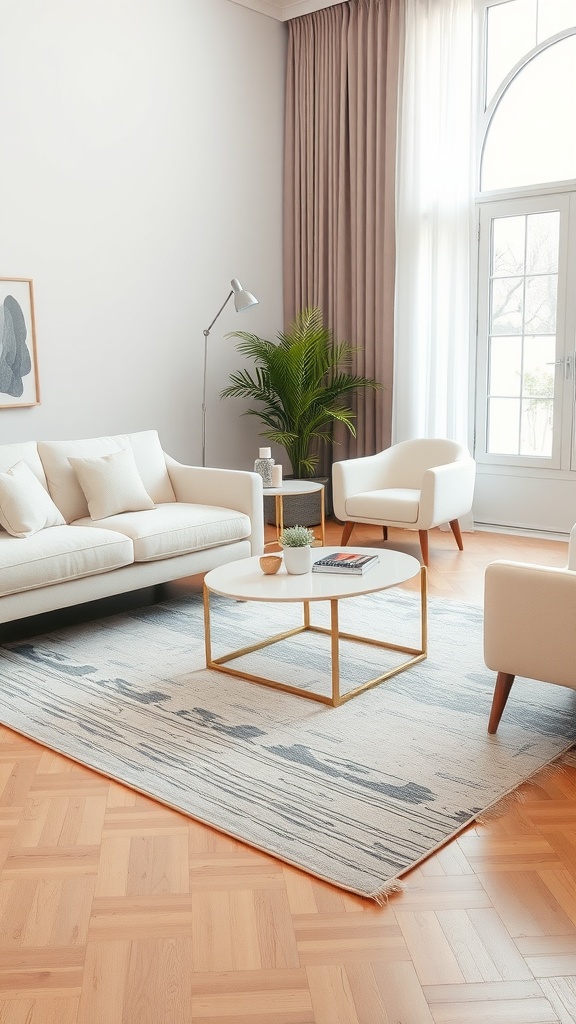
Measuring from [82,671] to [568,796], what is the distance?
191 centimetres

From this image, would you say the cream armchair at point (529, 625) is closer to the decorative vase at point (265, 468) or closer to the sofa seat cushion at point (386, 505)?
the sofa seat cushion at point (386, 505)

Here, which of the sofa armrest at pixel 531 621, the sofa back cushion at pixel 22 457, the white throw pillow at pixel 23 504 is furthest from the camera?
the sofa back cushion at pixel 22 457

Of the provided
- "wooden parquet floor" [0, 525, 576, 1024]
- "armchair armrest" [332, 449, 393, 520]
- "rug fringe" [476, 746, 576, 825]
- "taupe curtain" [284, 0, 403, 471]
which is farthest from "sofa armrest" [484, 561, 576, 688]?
"taupe curtain" [284, 0, 403, 471]

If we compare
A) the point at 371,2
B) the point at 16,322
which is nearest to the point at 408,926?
the point at 16,322

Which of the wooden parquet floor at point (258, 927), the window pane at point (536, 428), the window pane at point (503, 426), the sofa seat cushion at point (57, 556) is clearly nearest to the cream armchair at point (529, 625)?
the wooden parquet floor at point (258, 927)

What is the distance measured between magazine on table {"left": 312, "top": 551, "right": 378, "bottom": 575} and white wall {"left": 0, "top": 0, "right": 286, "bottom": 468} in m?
2.34

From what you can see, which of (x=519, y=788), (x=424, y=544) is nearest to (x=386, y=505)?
(x=424, y=544)

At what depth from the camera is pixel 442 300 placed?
6113 millimetres

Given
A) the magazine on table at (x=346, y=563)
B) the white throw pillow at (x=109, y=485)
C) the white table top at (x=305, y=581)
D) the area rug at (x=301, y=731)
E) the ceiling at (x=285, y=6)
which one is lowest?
the area rug at (x=301, y=731)

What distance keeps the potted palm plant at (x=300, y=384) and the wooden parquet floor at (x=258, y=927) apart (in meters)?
4.03

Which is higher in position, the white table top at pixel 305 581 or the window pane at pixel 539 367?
the window pane at pixel 539 367

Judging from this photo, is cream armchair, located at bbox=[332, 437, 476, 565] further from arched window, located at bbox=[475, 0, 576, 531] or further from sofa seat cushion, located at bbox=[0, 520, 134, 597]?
sofa seat cushion, located at bbox=[0, 520, 134, 597]

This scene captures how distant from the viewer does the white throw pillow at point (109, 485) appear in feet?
14.6

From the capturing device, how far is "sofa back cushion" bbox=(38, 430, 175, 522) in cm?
452
